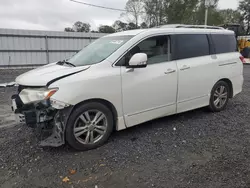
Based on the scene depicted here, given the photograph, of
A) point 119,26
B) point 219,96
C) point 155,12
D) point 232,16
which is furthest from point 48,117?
point 232,16

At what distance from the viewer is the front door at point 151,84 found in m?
3.57

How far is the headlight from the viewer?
9.81 feet

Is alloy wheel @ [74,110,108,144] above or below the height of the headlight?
below

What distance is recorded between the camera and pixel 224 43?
16.3ft

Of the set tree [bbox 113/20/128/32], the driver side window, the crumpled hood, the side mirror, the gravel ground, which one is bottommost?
the gravel ground

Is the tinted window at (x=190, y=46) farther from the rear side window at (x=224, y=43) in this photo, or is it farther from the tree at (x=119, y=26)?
the tree at (x=119, y=26)

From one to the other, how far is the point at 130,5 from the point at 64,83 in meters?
27.9

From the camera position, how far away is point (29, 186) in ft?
8.50

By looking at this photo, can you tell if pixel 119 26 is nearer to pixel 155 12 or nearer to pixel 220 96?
pixel 155 12

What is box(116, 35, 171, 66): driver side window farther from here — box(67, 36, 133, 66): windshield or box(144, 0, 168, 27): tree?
box(144, 0, 168, 27): tree

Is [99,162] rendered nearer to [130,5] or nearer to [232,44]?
[232,44]

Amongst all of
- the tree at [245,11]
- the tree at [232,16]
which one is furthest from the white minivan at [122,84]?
the tree at [245,11]

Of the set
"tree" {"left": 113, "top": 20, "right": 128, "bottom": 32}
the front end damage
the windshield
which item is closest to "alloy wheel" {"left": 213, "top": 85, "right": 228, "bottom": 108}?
the windshield

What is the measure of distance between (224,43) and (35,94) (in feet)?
13.6
